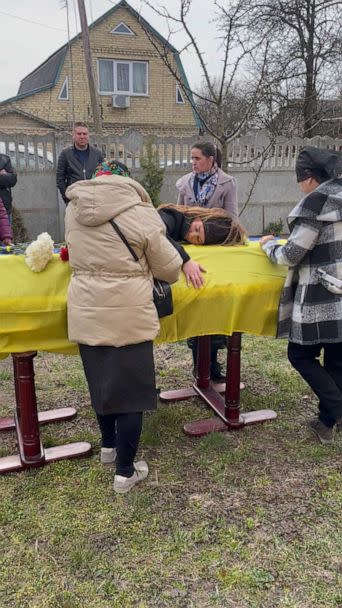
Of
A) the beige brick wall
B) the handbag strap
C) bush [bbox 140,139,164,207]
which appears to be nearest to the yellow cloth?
the handbag strap

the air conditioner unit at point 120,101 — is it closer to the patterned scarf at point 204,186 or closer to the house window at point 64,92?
the house window at point 64,92

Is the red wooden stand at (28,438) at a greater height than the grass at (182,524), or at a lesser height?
greater

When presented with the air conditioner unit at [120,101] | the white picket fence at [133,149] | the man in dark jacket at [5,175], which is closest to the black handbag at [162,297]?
the man in dark jacket at [5,175]

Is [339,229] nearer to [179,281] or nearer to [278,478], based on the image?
[179,281]

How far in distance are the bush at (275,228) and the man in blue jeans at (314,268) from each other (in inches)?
284

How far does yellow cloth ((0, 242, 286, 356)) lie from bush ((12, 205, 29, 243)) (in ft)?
19.7

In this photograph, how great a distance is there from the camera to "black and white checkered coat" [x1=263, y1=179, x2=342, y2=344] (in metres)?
2.84

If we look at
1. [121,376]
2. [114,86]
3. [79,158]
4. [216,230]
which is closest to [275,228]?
[79,158]

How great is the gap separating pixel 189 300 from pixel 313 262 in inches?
28.7

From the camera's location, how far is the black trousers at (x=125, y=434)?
2627mm

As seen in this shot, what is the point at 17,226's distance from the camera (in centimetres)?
846

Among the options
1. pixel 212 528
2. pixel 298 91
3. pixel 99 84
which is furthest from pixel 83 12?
pixel 212 528

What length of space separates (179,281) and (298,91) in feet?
44.9

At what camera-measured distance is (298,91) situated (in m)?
14.7
